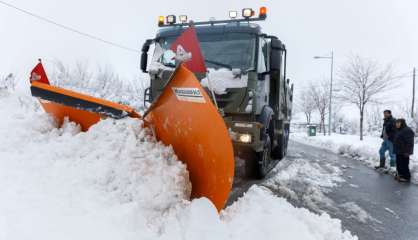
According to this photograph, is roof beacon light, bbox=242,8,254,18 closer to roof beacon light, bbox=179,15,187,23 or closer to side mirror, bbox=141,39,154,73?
roof beacon light, bbox=179,15,187,23

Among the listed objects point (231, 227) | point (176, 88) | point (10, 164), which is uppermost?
point (176, 88)

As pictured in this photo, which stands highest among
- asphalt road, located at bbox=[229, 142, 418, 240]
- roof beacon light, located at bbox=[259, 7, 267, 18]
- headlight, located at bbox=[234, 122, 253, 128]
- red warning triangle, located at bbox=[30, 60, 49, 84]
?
roof beacon light, located at bbox=[259, 7, 267, 18]

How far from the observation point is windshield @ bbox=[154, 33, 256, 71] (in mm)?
4668

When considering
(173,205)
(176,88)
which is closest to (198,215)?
(173,205)

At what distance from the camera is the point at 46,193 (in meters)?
2.24

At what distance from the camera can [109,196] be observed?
2.31m

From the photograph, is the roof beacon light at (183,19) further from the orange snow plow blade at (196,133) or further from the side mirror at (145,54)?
the orange snow plow blade at (196,133)

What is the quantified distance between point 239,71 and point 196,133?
221 cm

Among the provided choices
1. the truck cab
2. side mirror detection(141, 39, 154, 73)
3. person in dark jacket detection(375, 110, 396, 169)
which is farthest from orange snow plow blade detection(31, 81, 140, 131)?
person in dark jacket detection(375, 110, 396, 169)

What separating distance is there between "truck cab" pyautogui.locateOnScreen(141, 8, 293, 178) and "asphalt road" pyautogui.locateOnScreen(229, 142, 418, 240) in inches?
34.0

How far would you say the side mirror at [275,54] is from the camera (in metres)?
4.68

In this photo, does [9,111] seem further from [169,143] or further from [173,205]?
[173,205]

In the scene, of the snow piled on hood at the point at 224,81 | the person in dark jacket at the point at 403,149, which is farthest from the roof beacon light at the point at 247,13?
the person in dark jacket at the point at 403,149

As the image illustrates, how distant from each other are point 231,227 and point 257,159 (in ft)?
8.81
